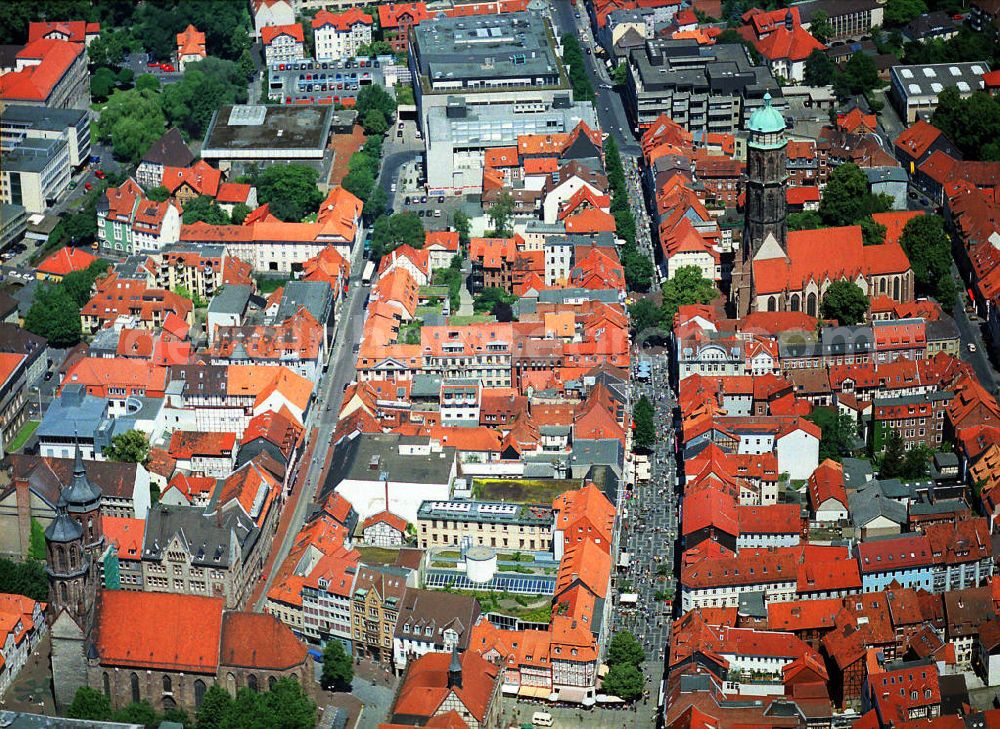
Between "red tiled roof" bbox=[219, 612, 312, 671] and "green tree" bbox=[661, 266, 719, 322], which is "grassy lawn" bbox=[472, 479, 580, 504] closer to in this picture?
"red tiled roof" bbox=[219, 612, 312, 671]

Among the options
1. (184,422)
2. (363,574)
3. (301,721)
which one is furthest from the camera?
(184,422)

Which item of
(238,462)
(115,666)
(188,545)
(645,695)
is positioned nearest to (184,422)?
(238,462)

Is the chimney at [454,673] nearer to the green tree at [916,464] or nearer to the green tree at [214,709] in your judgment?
the green tree at [214,709]

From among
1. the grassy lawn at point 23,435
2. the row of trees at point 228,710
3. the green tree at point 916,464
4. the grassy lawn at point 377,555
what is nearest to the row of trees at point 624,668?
the grassy lawn at point 377,555

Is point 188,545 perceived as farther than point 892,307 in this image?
No

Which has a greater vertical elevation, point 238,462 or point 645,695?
point 238,462

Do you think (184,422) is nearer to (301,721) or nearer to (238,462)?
(238,462)

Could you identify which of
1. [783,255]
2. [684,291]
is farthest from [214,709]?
[783,255]

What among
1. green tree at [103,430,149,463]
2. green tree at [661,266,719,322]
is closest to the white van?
green tree at [103,430,149,463]
